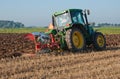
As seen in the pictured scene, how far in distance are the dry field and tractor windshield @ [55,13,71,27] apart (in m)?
1.77

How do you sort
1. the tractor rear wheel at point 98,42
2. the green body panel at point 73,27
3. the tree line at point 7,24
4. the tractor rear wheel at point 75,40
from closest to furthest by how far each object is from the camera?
the tractor rear wheel at point 75,40 < the green body panel at point 73,27 < the tractor rear wheel at point 98,42 < the tree line at point 7,24

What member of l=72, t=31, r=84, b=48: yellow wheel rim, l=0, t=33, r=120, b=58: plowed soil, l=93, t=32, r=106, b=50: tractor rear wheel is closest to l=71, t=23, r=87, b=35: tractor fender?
l=72, t=31, r=84, b=48: yellow wheel rim

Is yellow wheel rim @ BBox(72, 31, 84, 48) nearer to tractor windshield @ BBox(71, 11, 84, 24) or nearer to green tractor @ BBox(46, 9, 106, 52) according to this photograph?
green tractor @ BBox(46, 9, 106, 52)

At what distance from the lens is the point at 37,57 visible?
12.6m

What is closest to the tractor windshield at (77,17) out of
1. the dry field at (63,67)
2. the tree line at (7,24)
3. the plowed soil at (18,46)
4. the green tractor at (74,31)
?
the green tractor at (74,31)

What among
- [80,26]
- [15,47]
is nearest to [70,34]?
[80,26]

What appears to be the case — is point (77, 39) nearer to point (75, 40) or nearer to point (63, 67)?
point (75, 40)

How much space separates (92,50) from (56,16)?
91.0 inches

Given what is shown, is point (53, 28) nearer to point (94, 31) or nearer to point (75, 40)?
point (75, 40)

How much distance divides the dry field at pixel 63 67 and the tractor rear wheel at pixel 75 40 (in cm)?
51

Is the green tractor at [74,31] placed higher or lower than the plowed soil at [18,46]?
higher

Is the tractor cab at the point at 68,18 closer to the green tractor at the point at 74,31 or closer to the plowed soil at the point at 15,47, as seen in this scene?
the green tractor at the point at 74,31

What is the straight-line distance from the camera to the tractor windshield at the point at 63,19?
47.0ft

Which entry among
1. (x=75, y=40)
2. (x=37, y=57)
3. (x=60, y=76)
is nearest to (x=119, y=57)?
(x=75, y=40)
